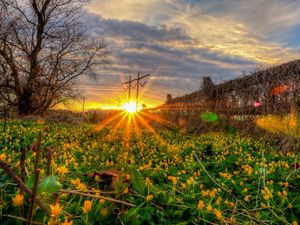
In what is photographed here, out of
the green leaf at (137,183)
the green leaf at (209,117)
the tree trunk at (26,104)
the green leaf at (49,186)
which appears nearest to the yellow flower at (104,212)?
the green leaf at (137,183)

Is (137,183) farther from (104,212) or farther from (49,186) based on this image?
(49,186)

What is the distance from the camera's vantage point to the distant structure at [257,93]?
30.1 ft

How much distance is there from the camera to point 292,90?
9.10 m

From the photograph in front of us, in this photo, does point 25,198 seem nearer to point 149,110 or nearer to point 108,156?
point 108,156

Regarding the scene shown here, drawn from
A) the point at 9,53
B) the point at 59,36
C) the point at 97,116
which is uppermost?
the point at 59,36

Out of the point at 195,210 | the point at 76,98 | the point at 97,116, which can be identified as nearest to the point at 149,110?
the point at 76,98

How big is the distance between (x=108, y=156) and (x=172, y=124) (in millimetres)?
11207

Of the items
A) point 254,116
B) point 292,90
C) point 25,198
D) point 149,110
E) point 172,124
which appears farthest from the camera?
point 149,110

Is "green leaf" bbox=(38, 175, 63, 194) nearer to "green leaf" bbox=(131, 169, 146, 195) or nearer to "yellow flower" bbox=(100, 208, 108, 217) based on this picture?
"yellow flower" bbox=(100, 208, 108, 217)

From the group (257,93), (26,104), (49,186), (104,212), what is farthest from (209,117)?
A: (26,104)

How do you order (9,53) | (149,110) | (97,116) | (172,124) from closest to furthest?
1. (172,124)
2. (149,110)
3. (9,53)
4. (97,116)

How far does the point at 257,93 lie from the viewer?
10766 mm

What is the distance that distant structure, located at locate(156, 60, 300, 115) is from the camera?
361 inches

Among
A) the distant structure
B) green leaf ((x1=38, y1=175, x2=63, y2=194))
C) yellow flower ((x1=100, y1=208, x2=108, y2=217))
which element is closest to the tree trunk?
the distant structure
